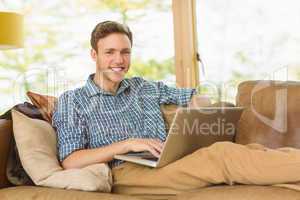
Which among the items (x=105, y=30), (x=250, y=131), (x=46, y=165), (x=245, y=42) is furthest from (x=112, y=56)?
(x=245, y=42)

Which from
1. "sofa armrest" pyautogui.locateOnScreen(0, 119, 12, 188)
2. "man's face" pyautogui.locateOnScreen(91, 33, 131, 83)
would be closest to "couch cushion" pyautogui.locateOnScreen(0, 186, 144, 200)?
"sofa armrest" pyautogui.locateOnScreen(0, 119, 12, 188)

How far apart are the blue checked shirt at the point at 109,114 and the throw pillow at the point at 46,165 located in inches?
3.2

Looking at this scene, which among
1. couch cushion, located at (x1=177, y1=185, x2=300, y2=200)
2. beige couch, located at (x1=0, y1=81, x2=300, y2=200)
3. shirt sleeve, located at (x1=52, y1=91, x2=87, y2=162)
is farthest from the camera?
shirt sleeve, located at (x1=52, y1=91, x2=87, y2=162)

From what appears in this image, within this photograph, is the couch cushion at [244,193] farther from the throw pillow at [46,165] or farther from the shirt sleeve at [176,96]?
the shirt sleeve at [176,96]

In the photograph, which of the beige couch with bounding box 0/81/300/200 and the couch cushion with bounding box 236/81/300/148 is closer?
the beige couch with bounding box 0/81/300/200

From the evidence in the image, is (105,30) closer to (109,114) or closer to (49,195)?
(109,114)

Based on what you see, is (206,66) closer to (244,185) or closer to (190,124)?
(190,124)

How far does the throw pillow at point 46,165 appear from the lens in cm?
178

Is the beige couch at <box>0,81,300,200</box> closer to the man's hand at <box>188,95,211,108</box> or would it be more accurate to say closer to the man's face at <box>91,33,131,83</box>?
the man's hand at <box>188,95,211,108</box>

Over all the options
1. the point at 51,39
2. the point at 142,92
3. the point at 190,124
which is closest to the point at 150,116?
the point at 142,92

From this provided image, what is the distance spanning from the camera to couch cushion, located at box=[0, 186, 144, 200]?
65.6 inches

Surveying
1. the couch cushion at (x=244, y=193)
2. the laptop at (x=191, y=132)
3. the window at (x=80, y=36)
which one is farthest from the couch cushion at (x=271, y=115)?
the window at (x=80, y=36)

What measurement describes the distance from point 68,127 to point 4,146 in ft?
0.94

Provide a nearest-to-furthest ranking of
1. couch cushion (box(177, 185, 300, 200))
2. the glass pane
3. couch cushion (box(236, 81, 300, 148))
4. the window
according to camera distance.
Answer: couch cushion (box(177, 185, 300, 200)), couch cushion (box(236, 81, 300, 148)), the glass pane, the window
